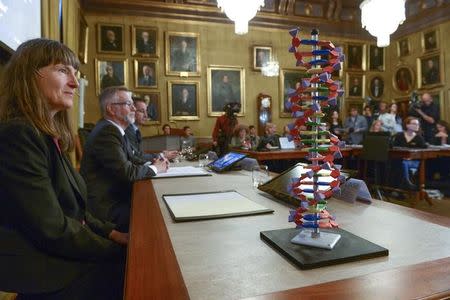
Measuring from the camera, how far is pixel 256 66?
9.63m

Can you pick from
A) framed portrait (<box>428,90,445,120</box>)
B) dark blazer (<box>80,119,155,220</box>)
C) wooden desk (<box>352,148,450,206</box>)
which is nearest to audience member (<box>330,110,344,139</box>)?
framed portrait (<box>428,90,445,120</box>)

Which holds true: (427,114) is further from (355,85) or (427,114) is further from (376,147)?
(376,147)

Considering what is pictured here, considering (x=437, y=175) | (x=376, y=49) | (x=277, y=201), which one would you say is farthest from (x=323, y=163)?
(x=376, y=49)

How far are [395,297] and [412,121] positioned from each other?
6717mm

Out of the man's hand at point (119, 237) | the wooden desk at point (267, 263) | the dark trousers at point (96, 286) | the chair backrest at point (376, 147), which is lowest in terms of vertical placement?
the dark trousers at point (96, 286)

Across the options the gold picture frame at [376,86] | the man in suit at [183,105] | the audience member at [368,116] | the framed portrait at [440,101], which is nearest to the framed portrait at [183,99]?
the man in suit at [183,105]

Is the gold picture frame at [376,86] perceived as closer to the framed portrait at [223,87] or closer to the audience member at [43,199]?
the framed portrait at [223,87]

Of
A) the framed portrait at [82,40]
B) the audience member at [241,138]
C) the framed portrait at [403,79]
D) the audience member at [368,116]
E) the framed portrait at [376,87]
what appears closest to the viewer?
the audience member at [241,138]

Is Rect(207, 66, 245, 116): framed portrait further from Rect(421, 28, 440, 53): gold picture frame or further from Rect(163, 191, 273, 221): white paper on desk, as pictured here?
Rect(163, 191, 273, 221): white paper on desk

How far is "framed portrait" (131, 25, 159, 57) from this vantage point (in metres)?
8.65

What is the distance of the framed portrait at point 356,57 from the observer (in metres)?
10.4

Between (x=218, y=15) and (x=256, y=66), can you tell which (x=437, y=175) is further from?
(x=218, y=15)

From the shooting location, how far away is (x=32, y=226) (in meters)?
1.17

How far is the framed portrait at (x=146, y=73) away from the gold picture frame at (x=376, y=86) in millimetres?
6411
